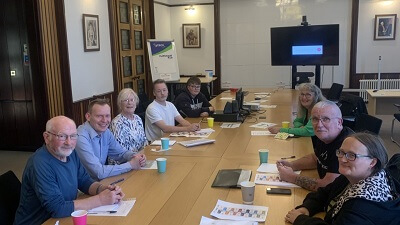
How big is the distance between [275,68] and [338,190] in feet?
24.0

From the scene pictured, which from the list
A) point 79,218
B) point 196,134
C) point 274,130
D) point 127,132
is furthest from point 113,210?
point 274,130

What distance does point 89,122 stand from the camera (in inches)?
107

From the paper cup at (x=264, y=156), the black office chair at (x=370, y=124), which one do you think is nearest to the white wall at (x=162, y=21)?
the black office chair at (x=370, y=124)

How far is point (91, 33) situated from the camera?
6016 mm

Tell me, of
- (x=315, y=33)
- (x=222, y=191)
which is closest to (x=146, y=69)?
(x=315, y=33)

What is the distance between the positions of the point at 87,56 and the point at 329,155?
4644 millimetres

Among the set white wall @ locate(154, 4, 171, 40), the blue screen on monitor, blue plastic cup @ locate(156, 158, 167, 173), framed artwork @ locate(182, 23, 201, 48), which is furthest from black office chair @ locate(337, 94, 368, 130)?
white wall @ locate(154, 4, 171, 40)

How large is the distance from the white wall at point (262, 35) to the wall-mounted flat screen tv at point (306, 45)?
148 centimetres

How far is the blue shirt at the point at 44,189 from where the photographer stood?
192cm

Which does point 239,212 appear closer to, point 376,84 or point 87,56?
point 87,56

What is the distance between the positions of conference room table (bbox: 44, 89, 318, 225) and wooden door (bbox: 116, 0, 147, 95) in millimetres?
4219

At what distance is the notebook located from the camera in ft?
7.37

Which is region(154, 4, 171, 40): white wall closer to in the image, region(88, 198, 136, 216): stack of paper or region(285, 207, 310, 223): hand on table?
region(88, 198, 136, 216): stack of paper

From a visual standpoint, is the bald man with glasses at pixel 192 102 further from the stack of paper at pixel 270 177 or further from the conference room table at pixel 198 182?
the stack of paper at pixel 270 177
